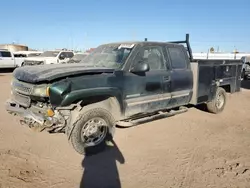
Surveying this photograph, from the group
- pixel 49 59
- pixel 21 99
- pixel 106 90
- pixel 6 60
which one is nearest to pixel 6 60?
pixel 6 60

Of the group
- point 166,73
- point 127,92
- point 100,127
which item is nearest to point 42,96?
point 100,127

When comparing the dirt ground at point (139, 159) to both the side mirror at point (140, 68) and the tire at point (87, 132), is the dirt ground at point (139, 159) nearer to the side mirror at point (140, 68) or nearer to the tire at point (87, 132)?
the tire at point (87, 132)

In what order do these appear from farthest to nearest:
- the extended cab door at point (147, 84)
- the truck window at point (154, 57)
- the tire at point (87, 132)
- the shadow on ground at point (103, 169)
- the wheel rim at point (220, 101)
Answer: the wheel rim at point (220, 101) → the truck window at point (154, 57) → the extended cab door at point (147, 84) → the tire at point (87, 132) → the shadow on ground at point (103, 169)

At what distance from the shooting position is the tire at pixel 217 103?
6909mm

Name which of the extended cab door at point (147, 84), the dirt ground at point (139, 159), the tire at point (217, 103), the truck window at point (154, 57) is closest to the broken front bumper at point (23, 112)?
the dirt ground at point (139, 159)

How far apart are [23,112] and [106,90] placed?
4.75 ft

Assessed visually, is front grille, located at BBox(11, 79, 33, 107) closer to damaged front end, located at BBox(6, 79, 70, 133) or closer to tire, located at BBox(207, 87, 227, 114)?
damaged front end, located at BBox(6, 79, 70, 133)

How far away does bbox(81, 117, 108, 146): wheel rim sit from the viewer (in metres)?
4.32

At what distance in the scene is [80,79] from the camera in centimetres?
406

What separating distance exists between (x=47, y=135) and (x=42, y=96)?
5.04ft

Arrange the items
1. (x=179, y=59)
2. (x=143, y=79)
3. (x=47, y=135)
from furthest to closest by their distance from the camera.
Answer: (x=179, y=59)
(x=47, y=135)
(x=143, y=79)

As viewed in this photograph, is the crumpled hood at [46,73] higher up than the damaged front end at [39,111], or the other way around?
the crumpled hood at [46,73]

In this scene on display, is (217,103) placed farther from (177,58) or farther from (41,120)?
(41,120)

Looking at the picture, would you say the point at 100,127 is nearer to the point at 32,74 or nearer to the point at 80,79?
the point at 80,79
